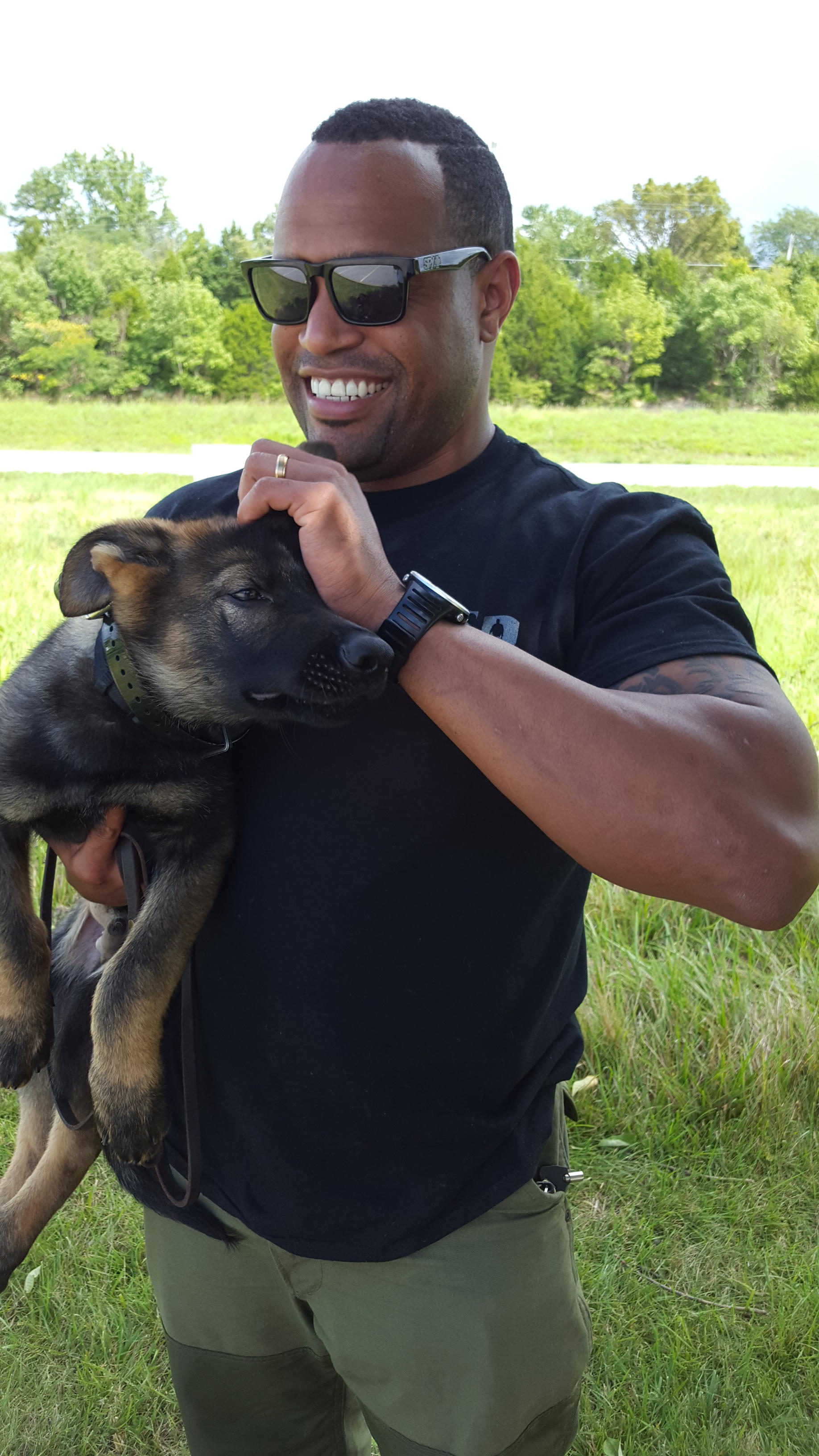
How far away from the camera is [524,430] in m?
21.7

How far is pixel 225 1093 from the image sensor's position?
71.7 inches

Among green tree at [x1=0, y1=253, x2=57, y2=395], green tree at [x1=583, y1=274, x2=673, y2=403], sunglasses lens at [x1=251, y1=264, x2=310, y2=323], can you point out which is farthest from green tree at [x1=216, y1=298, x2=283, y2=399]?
sunglasses lens at [x1=251, y1=264, x2=310, y2=323]

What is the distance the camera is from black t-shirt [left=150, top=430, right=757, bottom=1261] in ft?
5.45

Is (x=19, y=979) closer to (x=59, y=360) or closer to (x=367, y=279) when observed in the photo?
(x=367, y=279)

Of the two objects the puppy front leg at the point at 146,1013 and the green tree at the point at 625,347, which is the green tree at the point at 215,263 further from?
the puppy front leg at the point at 146,1013

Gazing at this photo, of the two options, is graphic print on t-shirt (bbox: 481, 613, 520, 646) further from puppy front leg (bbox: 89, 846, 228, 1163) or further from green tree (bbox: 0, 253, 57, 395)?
green tree (bbox: 0, 253, 57, 395)

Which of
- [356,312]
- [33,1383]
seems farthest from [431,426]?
[33,1383]

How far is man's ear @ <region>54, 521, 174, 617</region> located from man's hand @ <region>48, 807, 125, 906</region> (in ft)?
1.46

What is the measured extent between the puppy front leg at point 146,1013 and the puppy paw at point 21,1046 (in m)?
0.19

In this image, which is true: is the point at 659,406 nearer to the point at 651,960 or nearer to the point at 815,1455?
the point at 651,960

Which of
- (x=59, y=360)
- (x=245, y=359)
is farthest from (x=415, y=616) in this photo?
(x=59, y=360)

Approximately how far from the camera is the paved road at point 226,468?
16422mm

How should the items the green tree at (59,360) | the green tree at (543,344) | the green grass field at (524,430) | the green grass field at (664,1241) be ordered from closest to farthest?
the green grass field at (664,1241) → the green grass field at (524,430) → the green tree at (59,360) → the green tree at (543,344)

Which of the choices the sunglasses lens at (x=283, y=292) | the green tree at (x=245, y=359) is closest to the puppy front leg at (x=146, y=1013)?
the sunglasses lens at (x=283, y=292)
